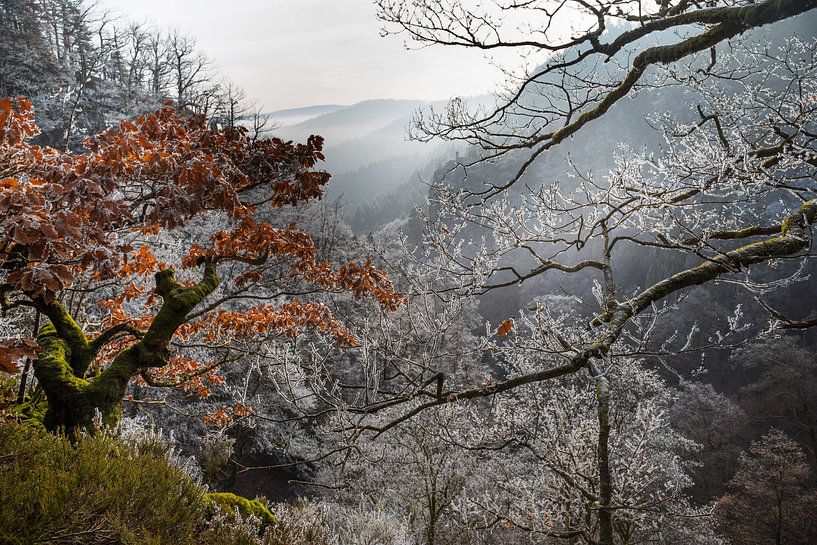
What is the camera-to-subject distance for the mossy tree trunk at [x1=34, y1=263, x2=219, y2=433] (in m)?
3.79

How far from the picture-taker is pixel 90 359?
14.1ft

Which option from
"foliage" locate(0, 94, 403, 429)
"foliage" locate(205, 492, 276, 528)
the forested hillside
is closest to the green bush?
the forested hillside

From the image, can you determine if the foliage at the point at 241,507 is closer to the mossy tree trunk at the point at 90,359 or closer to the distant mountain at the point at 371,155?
the mossy tree trunk at the point at 90,359

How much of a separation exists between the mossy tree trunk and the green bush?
17.8 inches

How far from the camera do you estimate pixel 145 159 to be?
2.83 metres

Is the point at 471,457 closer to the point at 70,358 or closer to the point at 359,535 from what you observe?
the point at 359,535

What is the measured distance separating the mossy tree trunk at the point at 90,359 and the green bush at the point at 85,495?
1.48 feet

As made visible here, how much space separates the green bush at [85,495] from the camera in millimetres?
2271

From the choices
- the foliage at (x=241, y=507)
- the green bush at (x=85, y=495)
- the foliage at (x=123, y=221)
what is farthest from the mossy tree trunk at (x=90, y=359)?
the foliage at (x=241, y=507)

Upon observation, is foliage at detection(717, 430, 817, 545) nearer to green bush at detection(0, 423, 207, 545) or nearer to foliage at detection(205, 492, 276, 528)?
foliage at detection(205, 492, 276, 528)

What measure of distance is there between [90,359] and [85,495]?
86.9 inches

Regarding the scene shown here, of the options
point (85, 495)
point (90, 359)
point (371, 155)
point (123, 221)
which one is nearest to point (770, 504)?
point (85, 495)

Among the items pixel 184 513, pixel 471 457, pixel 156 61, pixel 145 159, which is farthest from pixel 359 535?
pixel 156 61

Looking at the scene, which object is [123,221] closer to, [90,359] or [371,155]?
[90,359]
